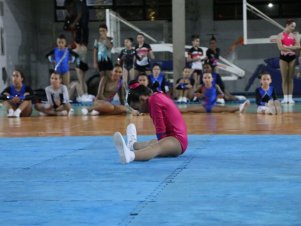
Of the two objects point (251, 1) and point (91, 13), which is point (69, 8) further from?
point (251, 1)

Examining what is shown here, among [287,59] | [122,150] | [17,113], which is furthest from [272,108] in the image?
[122,150]

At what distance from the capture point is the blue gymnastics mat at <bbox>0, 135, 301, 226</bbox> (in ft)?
12.4

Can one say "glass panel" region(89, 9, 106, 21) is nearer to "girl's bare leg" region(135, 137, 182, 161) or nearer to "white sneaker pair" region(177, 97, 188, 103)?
"white sneaker pair" region(177, 97, 188, 103)

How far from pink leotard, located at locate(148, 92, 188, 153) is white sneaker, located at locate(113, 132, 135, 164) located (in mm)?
561

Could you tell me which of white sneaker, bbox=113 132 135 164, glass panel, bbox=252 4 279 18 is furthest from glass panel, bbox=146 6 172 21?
white sneaker, bbox=113 132 135 164

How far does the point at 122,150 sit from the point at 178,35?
1270cm

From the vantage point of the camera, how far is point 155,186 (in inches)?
186

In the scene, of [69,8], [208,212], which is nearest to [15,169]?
[208,212]

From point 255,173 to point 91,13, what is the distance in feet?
58.6

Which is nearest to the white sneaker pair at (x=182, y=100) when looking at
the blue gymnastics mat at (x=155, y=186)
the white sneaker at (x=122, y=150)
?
the blue gymnastics mat at (x=155, y=186)

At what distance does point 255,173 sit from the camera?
5.24 meters

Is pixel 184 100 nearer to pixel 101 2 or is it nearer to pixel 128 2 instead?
pixel 128 2

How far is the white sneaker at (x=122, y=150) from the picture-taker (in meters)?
5.64

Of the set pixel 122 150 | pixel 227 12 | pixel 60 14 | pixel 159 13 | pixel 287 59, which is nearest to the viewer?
pixel 122 150
